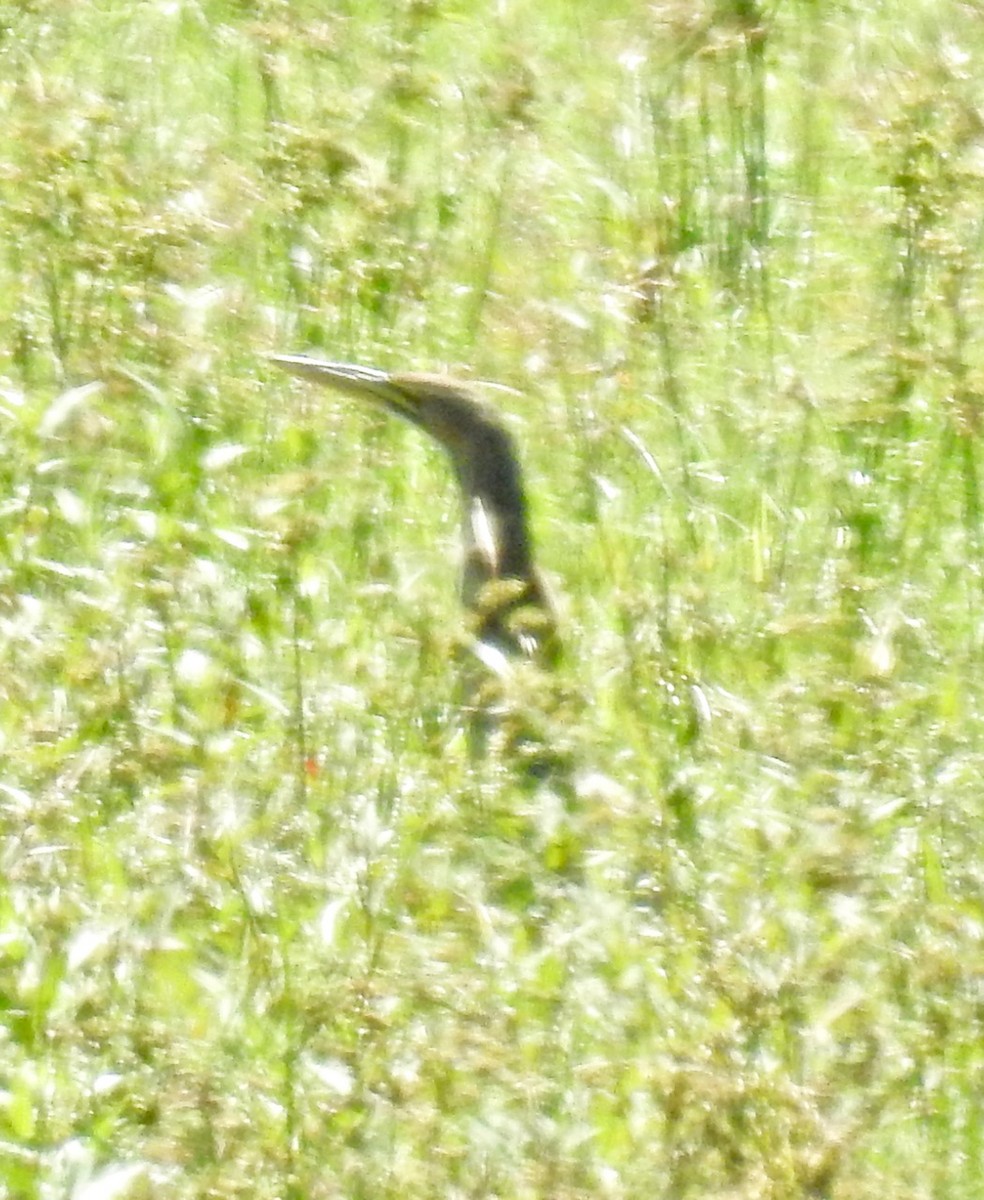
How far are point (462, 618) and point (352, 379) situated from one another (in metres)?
1.21

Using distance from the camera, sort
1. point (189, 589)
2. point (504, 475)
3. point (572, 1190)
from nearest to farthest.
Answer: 1. point (572, 1190)
2. point (189, 589)
3. point (504, 475)

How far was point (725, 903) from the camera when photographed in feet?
16.9

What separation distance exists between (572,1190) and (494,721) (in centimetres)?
143

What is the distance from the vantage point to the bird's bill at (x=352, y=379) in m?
6.64

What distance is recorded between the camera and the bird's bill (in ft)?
21.8

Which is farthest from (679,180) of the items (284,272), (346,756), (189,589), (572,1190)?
(572,1190)

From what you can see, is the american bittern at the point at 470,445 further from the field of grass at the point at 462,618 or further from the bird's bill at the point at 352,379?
the field of grass at the point at 462,618

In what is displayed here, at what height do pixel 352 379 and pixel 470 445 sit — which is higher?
pixel 352 379

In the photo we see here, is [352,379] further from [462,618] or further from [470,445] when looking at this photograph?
[462,618]

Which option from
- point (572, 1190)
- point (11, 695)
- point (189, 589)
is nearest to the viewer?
point (572, 1190)

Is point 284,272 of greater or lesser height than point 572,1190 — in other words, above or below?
above

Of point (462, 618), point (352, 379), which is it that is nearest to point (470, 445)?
point (352, 379)

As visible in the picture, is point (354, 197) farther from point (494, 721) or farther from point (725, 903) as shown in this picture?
point (725, 903)

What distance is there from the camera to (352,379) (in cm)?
667
